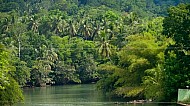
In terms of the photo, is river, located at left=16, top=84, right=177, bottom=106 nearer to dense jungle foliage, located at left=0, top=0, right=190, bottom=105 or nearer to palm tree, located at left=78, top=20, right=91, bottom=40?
dense jungle foliage, located at left=0, top=0, right=190, bottom=105

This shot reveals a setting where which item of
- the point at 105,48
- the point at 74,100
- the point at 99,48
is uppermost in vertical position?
the point at 105,48

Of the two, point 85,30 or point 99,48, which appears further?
point 85,30

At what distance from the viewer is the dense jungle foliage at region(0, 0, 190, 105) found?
5334cm

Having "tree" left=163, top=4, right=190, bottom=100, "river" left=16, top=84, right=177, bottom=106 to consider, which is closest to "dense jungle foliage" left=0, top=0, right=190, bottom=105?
"tree" left=163, top=4, right=190, bottom=100

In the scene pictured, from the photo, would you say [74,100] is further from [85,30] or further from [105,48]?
[85,30]

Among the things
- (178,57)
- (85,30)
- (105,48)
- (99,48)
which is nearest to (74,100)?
(178,57)

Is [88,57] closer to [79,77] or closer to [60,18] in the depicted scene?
[79,77]

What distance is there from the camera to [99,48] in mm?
100438

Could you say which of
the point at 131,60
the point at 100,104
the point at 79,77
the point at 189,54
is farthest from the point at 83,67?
the point at 189,54

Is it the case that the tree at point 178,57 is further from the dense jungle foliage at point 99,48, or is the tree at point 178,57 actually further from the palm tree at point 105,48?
the palm tree at point 105,48

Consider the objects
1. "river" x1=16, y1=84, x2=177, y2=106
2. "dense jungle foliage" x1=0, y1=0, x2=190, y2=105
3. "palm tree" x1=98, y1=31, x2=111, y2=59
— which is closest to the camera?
"dense jungle foliage" x1=0, y1=0, x2=190, y2=105

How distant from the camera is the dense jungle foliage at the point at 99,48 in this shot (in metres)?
53.3

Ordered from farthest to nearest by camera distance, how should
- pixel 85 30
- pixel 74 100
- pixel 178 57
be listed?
pixel 85 30 < pixel 74 100 < pixel 178 57

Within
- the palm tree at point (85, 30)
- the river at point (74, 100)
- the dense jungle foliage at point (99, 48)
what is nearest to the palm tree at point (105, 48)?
the dense jungle foliage at point (99, 48)
